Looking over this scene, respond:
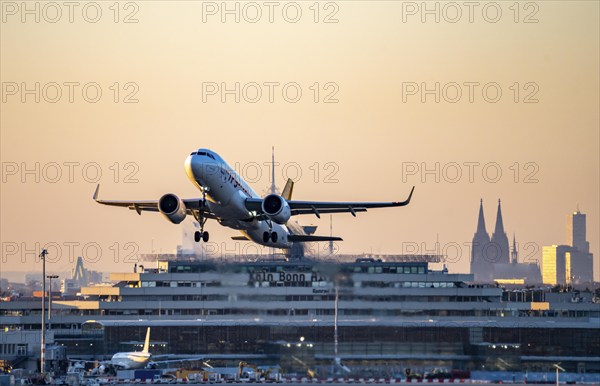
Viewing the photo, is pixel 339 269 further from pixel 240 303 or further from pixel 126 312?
pixel 126 312

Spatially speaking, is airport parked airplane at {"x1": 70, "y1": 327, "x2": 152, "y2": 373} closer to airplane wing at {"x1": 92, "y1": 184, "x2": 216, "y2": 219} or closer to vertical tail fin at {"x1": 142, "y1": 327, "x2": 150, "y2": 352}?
vertical tail fin at {"x1": 142, "y1": 327, "x2": 150, "y2": 352}

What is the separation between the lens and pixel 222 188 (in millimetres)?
93062

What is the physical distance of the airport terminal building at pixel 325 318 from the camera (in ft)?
441

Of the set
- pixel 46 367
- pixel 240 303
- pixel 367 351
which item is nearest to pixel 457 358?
pixel 367 351

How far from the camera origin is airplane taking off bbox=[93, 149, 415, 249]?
91.9 metres

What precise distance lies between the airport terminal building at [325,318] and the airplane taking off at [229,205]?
1081 inches

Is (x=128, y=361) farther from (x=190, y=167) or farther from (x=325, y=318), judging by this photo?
(x=190, y=167)

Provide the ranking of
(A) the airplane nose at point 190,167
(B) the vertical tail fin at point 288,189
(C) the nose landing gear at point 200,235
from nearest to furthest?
1. (A) the airplane nose at point 190,167
2. (C) the nose landing gear at point 200,235
3. (B) the vertical tail fin at point 288,189

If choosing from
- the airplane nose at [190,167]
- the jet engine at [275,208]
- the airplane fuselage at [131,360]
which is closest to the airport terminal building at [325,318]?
the airplane fuselage at [131,360]

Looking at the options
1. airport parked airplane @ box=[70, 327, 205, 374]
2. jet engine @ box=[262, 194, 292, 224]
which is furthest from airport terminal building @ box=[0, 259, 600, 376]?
jet engine @ box=[262, 194, 292, 224]

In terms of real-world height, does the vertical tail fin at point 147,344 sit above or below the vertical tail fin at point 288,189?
below

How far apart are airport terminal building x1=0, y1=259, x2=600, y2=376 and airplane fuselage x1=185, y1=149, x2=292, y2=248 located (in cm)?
3232

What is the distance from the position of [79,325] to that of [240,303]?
36.3m

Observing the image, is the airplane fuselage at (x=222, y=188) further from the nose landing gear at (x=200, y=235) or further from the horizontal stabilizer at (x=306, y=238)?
the horizontal stabilizer at (x=306, y=238)
